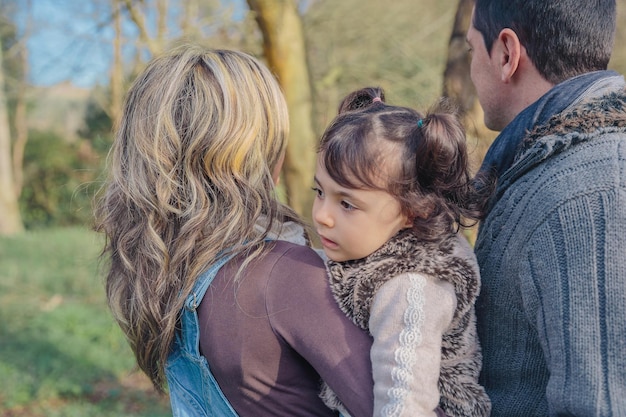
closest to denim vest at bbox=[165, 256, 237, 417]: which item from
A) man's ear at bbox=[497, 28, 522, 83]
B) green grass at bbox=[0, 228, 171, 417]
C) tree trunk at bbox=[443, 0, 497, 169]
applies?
man's ear at bbox=[497, 28, 522, 83]

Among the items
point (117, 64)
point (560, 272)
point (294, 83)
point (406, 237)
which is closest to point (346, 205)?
point (406, 237)

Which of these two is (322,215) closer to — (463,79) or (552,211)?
(552,211)

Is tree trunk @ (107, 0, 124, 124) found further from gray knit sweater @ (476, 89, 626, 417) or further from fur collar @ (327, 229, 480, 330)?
gray knit sweater @ (476, 89, 626, 417)

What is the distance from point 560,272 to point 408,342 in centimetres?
36

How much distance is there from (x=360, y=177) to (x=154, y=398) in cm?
490

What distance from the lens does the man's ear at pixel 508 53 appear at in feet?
6.51

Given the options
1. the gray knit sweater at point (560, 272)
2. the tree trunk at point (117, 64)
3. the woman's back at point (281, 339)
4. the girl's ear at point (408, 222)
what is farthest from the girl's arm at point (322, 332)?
the tree trunk at point (117, 64)

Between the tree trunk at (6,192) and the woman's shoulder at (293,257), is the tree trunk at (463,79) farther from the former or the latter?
the tree trunk at (6,192)

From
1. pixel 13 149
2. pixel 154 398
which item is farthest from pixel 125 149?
pixel 13 149

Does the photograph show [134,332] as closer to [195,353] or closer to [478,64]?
[195,353]

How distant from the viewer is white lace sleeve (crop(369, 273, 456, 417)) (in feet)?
5.08

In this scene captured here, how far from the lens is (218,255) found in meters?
1.87

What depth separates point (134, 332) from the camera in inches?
81.7

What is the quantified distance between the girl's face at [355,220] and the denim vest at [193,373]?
29cm
